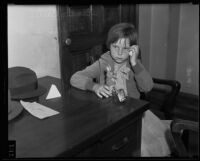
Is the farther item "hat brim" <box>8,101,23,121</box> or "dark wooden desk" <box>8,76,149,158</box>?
"hat brim" <box>8,101,23,121</box>

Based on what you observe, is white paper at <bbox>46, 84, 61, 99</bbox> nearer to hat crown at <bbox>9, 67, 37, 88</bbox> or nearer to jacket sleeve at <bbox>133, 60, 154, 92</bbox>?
hat crown at <bbox>9, 67, 37, 88</bbox>

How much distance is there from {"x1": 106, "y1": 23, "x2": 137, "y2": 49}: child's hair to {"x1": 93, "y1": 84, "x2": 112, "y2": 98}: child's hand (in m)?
0.14

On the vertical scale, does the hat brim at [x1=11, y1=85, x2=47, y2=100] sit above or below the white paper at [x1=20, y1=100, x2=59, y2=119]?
above

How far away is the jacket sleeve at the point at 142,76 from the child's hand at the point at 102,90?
0.30 feet

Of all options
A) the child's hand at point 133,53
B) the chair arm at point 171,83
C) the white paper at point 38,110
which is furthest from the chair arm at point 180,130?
the white paper at point 38,110

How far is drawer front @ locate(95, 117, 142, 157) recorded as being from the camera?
0.67 meters

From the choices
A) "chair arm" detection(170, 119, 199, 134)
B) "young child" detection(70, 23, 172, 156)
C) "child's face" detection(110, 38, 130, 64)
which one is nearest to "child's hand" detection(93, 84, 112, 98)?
"young child" detection(70, 23, 172, 156)

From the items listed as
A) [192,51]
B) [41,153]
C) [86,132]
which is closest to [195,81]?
[192,51]

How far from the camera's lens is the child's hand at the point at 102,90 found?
721 mm

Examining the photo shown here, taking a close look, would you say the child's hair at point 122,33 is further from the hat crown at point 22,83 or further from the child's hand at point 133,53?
the hat crown at point 22,83

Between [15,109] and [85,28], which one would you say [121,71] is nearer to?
[85,28]

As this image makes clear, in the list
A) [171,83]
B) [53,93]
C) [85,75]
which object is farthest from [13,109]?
[171,83]

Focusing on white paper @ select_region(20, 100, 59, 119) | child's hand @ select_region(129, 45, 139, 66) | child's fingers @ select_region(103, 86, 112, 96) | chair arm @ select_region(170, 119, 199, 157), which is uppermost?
child's hand @ select_region(129, 45, 139, 66)

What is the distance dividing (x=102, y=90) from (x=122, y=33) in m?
0.20
